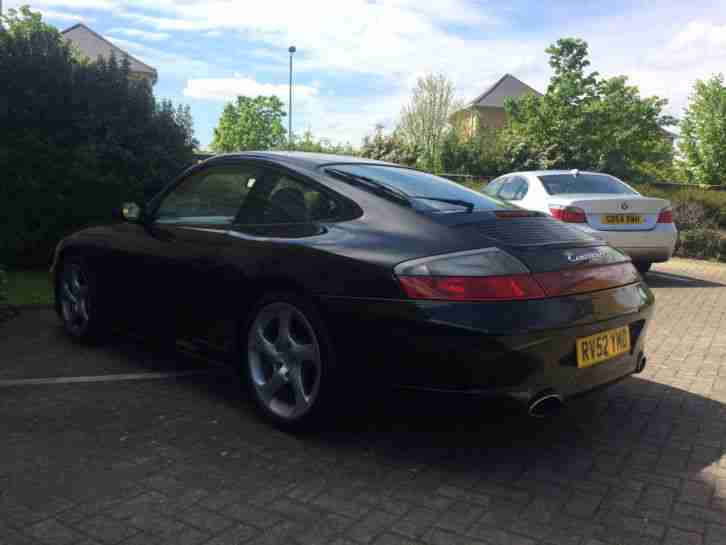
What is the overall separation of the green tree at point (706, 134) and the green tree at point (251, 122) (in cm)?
5275

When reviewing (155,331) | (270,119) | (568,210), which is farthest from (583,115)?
(270,119)

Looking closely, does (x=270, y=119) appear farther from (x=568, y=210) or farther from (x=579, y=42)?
(x=568, y=210)

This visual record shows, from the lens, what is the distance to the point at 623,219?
30.1ft

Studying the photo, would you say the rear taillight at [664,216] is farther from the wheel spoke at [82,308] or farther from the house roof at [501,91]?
the house roof at [501,91]

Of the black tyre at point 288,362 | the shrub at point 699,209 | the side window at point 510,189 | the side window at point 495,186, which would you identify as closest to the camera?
the black tyre at point 288,362

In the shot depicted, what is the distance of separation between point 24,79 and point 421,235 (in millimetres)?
8261

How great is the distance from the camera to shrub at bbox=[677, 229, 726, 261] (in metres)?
13.5

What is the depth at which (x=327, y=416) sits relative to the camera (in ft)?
11.5

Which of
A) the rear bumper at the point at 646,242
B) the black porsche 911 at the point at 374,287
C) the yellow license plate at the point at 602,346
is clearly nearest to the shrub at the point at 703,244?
the rear bumper at the point at 646,242

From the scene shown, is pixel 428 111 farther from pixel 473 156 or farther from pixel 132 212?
pixel 132 212

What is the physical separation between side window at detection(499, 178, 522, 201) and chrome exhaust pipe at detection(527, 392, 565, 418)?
737 cm

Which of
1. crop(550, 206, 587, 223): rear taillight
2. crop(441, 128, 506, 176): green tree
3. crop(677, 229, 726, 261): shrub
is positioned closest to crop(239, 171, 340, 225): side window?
crop(550, 206, 587, 223): rear taillight

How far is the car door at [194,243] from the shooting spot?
13.6 ft

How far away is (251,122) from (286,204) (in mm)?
91716
